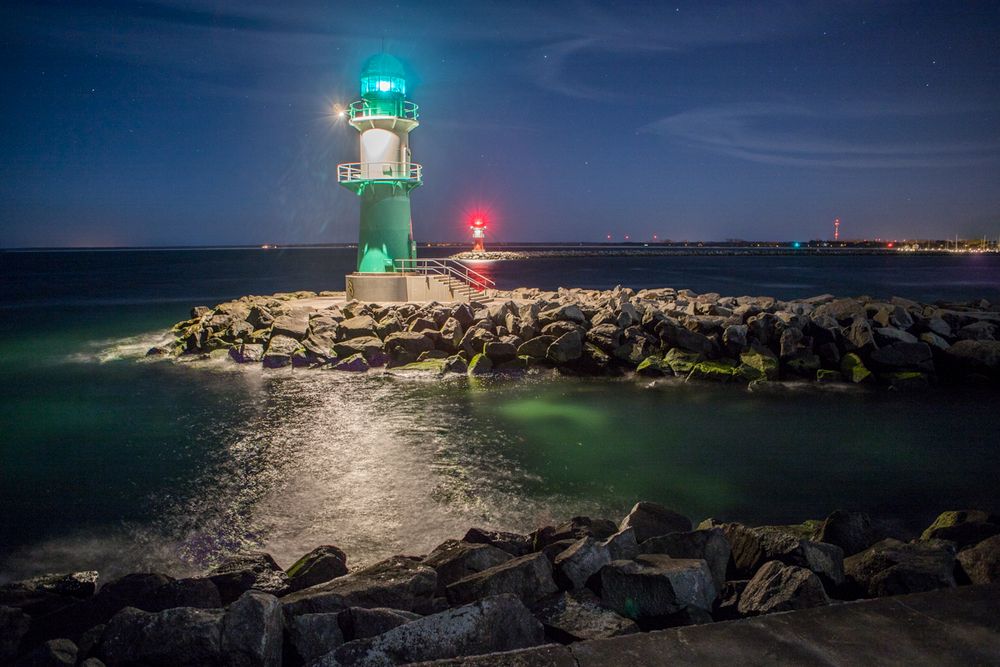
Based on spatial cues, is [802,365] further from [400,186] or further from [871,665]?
[400,186]

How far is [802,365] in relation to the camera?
47.5 feet

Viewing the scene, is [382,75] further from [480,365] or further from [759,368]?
[759,368]

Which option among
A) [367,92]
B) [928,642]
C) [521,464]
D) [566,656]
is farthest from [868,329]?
[367,92]

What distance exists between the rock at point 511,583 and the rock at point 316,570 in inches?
52.5

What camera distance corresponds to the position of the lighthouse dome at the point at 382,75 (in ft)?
72.9

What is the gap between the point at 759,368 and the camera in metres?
14.3

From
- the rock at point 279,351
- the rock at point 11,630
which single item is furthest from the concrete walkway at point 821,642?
the rock at point 279,351

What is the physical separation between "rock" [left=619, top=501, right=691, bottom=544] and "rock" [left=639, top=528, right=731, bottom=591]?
72 centimetres

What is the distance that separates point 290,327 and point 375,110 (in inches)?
345

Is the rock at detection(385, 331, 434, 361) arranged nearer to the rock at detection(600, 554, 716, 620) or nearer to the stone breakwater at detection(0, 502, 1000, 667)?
the stone breakwater at detection(0, 502, 1000, 667)

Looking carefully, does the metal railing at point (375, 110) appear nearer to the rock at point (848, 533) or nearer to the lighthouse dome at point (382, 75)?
the lighthouse dome at point (382, 75)

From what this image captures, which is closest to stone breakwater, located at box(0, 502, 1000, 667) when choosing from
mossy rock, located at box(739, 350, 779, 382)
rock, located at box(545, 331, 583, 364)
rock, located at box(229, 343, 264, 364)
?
mossy rock, located at box(739, 350, 779, 382)

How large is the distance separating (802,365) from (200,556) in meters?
12.6

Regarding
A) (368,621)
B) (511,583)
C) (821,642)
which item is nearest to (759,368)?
(511,583)
